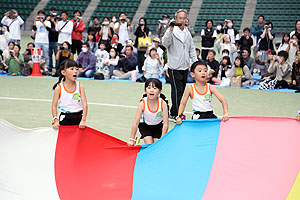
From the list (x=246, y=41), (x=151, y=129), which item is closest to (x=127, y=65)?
(x=246, y=41)

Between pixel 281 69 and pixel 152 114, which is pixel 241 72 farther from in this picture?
pixel 152 114

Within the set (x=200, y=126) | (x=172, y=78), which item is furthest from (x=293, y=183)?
(x=172, y=78)

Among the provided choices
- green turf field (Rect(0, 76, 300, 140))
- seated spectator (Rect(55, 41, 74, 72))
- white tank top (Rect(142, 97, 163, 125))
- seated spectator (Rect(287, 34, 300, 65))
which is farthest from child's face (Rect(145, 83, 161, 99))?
seated spectator (Rect(55, 41, 74, 72))

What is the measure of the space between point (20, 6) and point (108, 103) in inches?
1050

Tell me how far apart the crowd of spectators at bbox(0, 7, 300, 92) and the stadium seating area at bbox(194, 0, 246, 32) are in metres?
14.6

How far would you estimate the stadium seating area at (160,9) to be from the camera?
3238cm

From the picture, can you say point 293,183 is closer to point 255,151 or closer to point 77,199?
point 255,151

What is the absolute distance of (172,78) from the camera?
870 centimetres

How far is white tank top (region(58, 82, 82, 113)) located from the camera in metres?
6.18

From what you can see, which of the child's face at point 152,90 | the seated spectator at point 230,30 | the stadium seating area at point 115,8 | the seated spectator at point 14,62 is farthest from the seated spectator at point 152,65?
the stadium seating area at point 115,8

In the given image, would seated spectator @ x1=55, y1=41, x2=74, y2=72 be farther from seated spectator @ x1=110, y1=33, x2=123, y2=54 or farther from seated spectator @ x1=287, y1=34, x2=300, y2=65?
seated spectator @ x1=287, y1=34, x2=300, y2=65

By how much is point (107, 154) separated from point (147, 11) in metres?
29.1

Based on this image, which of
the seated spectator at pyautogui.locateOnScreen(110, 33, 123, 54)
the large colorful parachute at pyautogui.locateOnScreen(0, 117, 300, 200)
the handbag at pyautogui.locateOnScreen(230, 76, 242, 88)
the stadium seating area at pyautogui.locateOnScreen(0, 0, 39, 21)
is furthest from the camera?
the stadium seating area at pyautogui.locateOnScreen(0, 0, 39, 21)

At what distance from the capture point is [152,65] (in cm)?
1364
